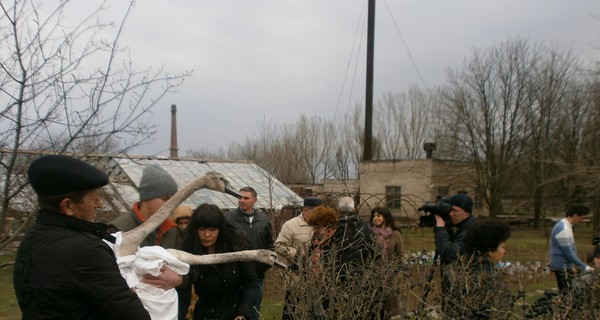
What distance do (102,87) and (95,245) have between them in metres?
1.88

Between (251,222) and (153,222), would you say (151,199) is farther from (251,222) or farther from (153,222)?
(251,222)

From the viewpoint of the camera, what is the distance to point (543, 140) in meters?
31.4

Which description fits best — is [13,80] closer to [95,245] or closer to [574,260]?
[95,245]

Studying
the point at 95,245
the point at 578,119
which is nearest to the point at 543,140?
the point at 578,119

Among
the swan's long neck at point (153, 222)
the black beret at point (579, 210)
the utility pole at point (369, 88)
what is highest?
the utility pole at point (369, 88)

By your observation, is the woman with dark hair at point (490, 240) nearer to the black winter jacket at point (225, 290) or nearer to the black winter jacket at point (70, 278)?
the black winter jacket at point (225, 290)

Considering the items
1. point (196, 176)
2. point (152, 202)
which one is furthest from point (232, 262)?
point (196, 176)

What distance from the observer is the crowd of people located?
1955 mm

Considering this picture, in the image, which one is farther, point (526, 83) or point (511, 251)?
point (526, 83)

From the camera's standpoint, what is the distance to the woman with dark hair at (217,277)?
12.6ft

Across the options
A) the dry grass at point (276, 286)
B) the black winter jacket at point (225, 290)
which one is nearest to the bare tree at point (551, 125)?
the dry grass at point (276, 286)

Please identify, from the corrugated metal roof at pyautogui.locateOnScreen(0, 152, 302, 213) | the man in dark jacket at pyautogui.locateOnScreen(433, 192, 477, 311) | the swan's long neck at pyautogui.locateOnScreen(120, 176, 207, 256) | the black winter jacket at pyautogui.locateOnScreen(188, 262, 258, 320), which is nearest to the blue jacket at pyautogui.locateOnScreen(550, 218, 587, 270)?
the man in dark jacket at pyautogui.locateOnScreen(433, 192, 477, 311)

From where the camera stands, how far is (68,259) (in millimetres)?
1931

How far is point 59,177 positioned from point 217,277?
199cm
